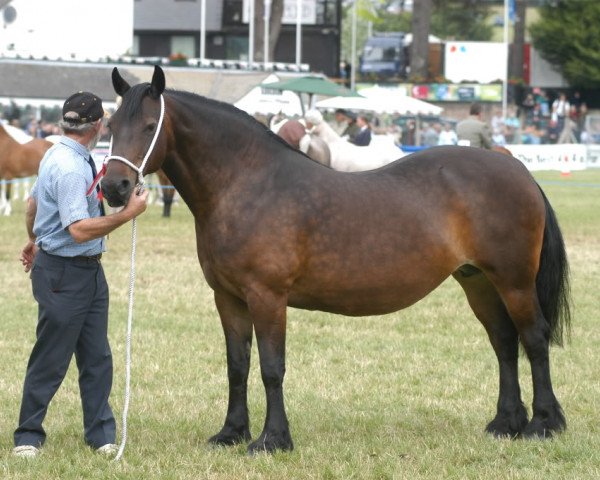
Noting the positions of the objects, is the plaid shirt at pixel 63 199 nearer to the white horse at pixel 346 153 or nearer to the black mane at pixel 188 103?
the black mane at pixel 188 103

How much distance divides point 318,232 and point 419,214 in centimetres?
62

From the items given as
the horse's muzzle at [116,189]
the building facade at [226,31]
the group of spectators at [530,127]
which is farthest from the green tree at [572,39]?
the horse's muzzle at [116,189]

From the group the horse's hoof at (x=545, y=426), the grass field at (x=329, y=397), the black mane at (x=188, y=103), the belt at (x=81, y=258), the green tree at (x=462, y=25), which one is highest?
the green tree at (x=462, y=25)

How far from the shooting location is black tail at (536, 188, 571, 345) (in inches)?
273

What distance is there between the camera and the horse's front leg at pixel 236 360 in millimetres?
6496

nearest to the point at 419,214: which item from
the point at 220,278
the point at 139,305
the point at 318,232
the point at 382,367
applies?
the point at 318,232

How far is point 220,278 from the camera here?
20.4 feet

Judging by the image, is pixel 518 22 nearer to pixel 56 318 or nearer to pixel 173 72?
pixel 173 72

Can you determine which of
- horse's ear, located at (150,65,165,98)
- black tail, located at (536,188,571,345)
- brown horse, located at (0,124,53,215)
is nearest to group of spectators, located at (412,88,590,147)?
brown horse, located at (0,124,53,215)

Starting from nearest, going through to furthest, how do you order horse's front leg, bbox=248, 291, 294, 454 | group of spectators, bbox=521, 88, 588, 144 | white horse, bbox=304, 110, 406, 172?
horse's front leg, bbox=248, 291, 294, 454, white horse, bbox=304, 110, 406, 172, group of spectators, bbox=521, 88, 588, 144

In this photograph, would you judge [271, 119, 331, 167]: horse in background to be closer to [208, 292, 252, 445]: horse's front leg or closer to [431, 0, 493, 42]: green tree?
[208, 292, 252, 445]: horse's front leg

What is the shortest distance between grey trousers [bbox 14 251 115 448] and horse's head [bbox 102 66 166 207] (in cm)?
57

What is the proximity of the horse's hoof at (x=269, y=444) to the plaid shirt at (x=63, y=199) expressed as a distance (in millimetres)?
1330

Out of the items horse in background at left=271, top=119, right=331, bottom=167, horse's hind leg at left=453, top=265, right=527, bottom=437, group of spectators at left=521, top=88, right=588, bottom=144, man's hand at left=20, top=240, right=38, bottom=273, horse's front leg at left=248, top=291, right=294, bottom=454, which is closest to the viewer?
horse's front leg at left=248, top=291, right=294, bottom=454
